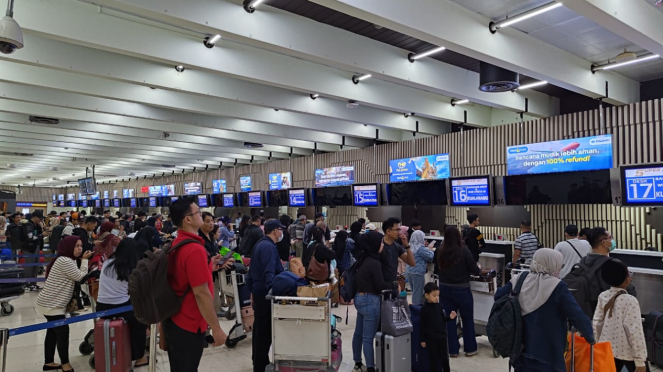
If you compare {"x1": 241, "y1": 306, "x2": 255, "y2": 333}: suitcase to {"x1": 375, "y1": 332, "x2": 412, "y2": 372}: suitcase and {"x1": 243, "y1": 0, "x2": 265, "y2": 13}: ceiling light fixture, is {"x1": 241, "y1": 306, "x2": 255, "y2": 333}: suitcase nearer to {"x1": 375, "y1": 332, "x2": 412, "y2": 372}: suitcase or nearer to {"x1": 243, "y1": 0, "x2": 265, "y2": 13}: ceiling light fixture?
{"x1": 375, "y1": 332, "x2": 412, "y2": 372}: suitcase

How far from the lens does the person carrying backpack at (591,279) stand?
13.6 feet

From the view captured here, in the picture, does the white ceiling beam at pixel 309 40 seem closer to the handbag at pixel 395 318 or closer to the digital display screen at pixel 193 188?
the handbag at pixel 395 318

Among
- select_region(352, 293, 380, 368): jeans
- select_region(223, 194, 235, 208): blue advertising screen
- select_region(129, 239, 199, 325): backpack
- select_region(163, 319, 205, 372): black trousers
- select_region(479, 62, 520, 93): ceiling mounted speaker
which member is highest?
select_region(479, 62, 520, 93): ceiling mounted speaker

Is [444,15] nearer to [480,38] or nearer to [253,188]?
[480,38]

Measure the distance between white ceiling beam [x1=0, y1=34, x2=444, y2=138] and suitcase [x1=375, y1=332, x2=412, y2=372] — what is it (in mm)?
5401

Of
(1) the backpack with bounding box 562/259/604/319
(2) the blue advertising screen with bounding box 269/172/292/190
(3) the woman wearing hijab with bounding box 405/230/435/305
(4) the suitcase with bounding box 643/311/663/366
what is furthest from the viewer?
(2) the blue advertising screen with bounding box 269/172/292/190

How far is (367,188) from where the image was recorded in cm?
1156

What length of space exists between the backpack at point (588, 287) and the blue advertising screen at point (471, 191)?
4.36 meters

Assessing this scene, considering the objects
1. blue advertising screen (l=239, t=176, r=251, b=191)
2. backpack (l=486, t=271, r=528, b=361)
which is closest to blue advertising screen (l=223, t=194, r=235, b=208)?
blue advertising screen (l=239, t=176, r=251, b=191)

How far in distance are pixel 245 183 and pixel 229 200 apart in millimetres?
1735

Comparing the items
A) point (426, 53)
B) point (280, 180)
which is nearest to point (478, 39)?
point (426, 53)

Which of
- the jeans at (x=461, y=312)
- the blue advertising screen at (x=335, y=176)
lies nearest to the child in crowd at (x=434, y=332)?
the jeans at (x=461, y=312)

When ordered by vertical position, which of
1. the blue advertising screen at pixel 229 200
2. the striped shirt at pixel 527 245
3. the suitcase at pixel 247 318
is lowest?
the suitcase at pixel 247 318

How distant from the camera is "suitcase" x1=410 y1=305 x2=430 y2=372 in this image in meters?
4.36
